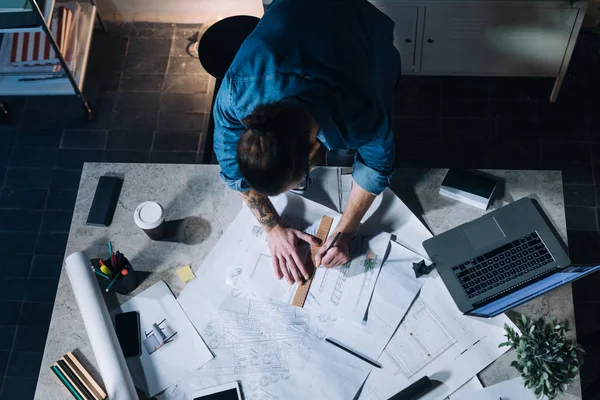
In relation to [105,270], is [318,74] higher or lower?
higher

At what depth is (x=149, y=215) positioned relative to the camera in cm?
196

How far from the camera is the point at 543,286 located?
1.80m

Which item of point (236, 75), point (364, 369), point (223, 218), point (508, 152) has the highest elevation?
point (236, 75)

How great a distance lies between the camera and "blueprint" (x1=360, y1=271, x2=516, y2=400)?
180cm

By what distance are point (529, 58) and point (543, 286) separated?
1.40 m

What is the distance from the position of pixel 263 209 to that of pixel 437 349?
0.64m

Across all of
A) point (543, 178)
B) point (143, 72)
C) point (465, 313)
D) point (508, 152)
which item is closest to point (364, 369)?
point (465, 313)

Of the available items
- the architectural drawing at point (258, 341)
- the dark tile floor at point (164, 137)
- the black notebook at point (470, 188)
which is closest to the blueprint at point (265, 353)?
the architectural drawing at point (258, 341)

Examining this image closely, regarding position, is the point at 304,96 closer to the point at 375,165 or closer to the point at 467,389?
the point at 375,165

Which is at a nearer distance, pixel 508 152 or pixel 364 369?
pixel 364 369

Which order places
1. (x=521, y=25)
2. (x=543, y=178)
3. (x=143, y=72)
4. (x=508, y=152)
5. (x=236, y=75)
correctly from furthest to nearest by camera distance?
(x=143, y=72), (x=508, y=152), (x=521, y=25), (x=543, y=178), (x=236, y=75)

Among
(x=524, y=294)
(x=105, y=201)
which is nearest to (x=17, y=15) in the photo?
(x=105, y=201)

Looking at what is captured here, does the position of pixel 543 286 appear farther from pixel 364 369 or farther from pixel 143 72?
pixel 143 72

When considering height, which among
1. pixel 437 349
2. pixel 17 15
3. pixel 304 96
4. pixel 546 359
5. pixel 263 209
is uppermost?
→ pixel 304 96
